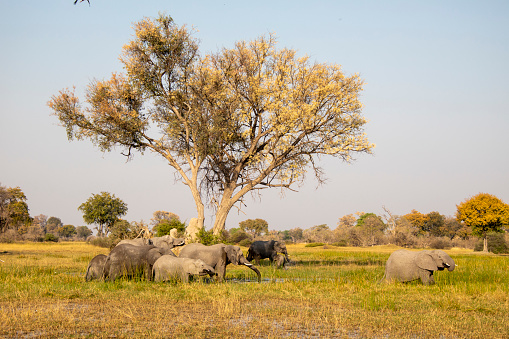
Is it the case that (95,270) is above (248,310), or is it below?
above

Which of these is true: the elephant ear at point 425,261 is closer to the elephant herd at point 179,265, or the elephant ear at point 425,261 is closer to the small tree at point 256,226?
the elephant herd at point 179,265

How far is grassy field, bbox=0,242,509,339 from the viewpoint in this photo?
7996 mm

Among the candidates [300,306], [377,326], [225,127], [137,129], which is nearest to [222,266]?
[300,306]

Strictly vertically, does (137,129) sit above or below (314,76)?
below

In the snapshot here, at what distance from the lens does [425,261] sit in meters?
14.8

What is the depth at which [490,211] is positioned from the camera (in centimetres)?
5181

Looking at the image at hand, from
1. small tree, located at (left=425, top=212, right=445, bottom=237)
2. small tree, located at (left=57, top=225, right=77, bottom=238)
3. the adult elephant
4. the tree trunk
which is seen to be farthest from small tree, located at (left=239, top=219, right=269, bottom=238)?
the adult elephant

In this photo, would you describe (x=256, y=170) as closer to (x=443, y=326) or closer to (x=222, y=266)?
(x=222, y=266)

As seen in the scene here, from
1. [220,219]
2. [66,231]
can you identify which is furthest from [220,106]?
[66,231]

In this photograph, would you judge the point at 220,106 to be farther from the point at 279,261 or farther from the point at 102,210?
the point at 102,210

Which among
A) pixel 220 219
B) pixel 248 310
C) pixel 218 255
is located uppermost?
pixel 220 219

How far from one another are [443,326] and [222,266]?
8870 millimetres

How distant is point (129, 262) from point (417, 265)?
869 cm

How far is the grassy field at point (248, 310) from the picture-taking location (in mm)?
7996
